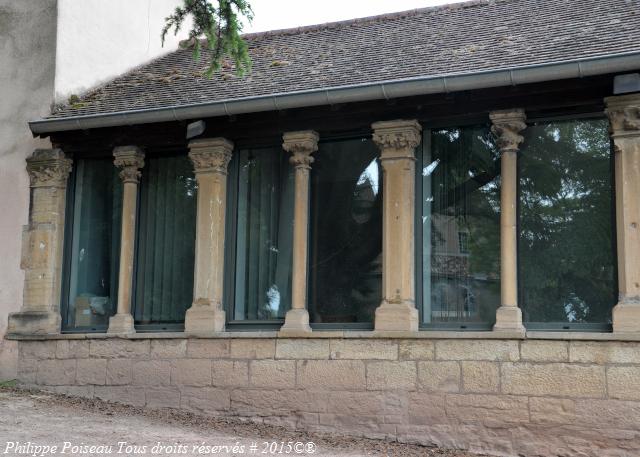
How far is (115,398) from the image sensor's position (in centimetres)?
961

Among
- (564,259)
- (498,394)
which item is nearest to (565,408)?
(498,394)

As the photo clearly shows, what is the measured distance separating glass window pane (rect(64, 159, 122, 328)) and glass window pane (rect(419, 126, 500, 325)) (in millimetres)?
3825

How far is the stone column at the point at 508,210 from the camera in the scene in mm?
8125

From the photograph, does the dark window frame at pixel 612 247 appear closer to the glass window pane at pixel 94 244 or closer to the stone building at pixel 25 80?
the glass window pane at pixel 94 244

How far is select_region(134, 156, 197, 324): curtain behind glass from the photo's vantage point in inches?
390

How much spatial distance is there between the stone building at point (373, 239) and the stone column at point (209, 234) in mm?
22

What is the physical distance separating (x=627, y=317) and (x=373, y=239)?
2.65 m

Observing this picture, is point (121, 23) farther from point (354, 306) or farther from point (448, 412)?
point (448, 412)

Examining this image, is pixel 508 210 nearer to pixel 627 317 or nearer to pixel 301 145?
pixel 627 317

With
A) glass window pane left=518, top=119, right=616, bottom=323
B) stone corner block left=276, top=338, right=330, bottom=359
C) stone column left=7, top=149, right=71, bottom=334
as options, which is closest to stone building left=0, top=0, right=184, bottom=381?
stone column left=7, top=149, right=71, bottom=334

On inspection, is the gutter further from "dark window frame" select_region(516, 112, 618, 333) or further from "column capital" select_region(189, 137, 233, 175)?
"dark window frame" select_region(516, 112, 618, 333)

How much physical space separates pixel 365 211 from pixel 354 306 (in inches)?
39.7

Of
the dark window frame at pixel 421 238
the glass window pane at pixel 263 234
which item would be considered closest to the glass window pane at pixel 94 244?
the glass window pane at pixel 263 234

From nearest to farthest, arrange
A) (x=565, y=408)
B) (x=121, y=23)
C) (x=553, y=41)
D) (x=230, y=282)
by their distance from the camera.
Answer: (x=565, y=408) → (x=553, y=41) → (x=230, y=282) → (x=121, y=23)
